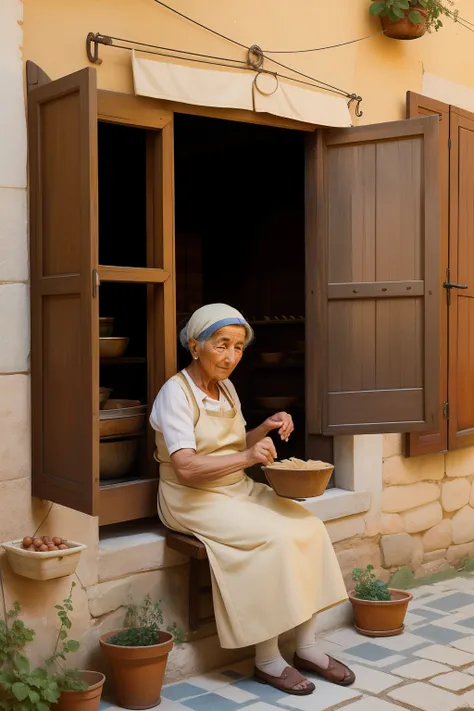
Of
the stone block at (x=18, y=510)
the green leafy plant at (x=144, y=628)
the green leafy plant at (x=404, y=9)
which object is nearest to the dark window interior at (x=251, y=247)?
the green leafy plant at (x=404, y=9)

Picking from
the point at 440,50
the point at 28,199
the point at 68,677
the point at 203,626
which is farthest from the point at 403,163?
the point at 68,677

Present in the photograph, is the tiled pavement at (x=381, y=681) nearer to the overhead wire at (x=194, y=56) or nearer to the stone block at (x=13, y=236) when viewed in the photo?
the stone block at (x=13, y=236)

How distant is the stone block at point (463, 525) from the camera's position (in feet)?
Result: 18.4

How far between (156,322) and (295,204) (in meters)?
2.52

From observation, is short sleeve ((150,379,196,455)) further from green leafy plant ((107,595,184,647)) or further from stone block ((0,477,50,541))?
green leafy plant ((107,595,184,647))

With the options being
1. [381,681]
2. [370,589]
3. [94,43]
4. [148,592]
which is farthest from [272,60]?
[381,681]

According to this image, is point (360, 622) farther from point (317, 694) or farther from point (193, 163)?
point (193, 163)

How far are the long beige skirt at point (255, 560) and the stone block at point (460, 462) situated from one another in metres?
1.92

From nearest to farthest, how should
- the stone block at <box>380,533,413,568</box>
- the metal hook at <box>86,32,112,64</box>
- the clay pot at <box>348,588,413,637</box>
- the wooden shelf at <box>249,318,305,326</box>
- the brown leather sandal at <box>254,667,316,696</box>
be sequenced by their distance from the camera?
1. the metal hook at <box>86,32,112,64</box>
2. the brown leather sandal at <box>254,667,316,696</box>
3. the clay pot at <box>348,588,413,637</box>
4. the stone block at <box>380,533,413,568</box>
5. the wooden shelf at <box>249,318,305,326</box>

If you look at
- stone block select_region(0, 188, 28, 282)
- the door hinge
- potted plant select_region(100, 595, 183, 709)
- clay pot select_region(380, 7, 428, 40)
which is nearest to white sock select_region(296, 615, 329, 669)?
potted plant select_region(100, 595, 183, 709)

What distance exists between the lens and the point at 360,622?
14.9ft

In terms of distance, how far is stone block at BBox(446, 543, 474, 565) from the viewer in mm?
5551

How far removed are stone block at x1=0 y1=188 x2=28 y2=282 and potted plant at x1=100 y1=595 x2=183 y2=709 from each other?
138cm

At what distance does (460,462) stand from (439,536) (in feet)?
1.56
